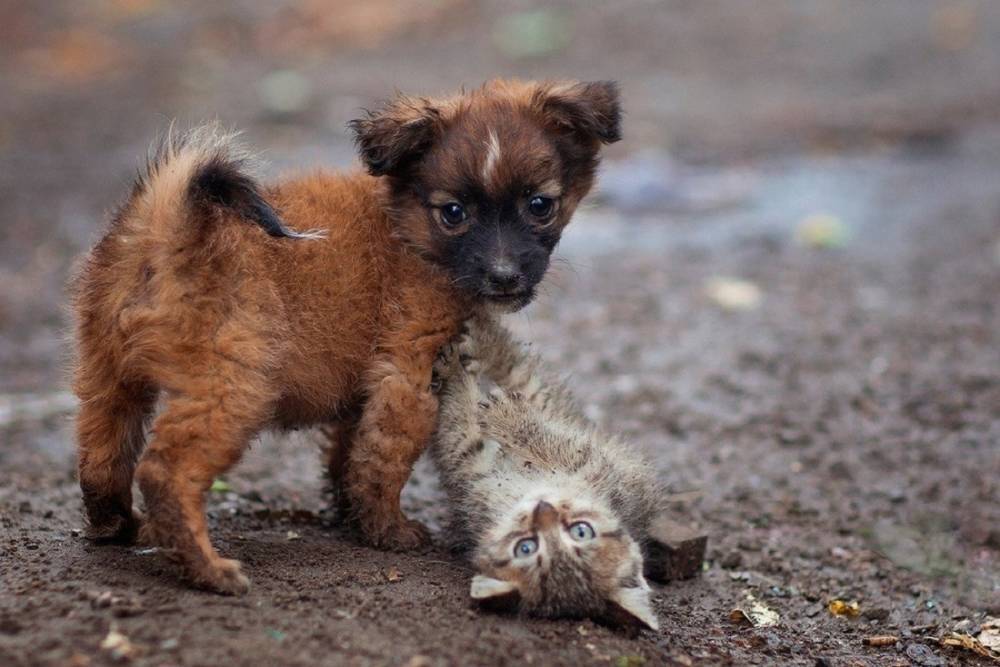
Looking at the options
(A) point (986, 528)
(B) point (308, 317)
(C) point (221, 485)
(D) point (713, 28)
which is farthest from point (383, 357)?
(D) point (713, 28)

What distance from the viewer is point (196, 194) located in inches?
191

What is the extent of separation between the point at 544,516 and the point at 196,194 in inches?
76.9

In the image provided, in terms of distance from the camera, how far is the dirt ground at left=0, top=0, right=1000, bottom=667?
15.4 ft

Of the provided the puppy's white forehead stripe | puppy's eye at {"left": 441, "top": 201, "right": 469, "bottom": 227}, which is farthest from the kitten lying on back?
the puppy's white forehead stripe

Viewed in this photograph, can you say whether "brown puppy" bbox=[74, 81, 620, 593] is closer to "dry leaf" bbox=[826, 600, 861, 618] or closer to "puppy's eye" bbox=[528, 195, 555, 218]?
"puppy's eye" bbox=[528, 195, 555, 218]

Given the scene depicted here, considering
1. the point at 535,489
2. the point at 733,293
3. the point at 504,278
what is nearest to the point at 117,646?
the point at 535,489

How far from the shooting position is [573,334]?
31.6 feet

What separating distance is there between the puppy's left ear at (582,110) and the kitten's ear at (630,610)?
2.26 meters

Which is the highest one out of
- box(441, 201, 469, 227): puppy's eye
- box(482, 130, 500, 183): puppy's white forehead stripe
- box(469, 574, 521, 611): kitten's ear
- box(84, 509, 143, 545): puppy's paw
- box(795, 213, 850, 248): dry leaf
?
box(795, 213, 850, 248): dry leaf

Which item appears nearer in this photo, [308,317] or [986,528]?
[308,317]

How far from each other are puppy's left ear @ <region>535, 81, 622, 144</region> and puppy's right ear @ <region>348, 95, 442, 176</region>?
574mm

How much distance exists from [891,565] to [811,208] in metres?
6.79

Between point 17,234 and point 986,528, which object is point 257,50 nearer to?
point 17,234

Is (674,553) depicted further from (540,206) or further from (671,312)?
(671,312)
